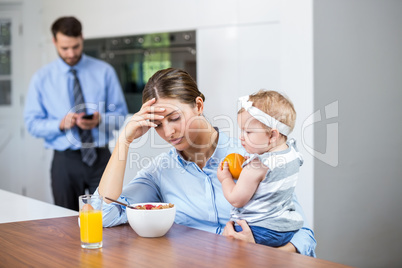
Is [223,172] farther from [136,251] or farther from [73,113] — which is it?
[73,113]

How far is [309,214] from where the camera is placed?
122 inches

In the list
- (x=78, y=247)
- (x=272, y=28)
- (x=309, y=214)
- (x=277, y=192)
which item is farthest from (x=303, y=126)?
(x=78, y=247)

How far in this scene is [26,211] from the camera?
186cm

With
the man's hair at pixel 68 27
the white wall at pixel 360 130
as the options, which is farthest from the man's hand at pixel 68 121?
the white wall at pixel 360 130

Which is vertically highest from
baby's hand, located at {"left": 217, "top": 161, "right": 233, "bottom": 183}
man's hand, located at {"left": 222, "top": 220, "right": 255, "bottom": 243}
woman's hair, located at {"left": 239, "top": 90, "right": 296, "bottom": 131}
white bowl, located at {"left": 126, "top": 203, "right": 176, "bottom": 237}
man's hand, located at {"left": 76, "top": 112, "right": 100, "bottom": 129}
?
woman's hair, located at {"left": 239, "top": 90, "right": 296, "bottom": 131}

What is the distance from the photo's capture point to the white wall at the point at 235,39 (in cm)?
311

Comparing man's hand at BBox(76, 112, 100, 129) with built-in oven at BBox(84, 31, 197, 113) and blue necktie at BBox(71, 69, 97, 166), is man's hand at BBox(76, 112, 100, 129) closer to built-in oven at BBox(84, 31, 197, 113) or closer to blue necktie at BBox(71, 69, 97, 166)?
blue necktie at BBox(71, 69, 97, 166)

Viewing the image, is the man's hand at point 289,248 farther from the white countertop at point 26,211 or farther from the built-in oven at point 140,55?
the built-in oven at point 140,55

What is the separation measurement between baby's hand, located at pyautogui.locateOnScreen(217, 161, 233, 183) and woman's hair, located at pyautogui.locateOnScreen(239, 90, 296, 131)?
177 mm

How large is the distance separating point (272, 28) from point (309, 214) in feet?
4.06

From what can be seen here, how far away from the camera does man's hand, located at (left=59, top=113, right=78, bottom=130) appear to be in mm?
3255

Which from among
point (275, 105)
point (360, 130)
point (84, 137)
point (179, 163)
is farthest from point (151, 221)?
point (360, 130)

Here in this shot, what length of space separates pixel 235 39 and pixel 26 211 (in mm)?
2170

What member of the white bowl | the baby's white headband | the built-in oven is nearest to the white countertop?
the white bowl
